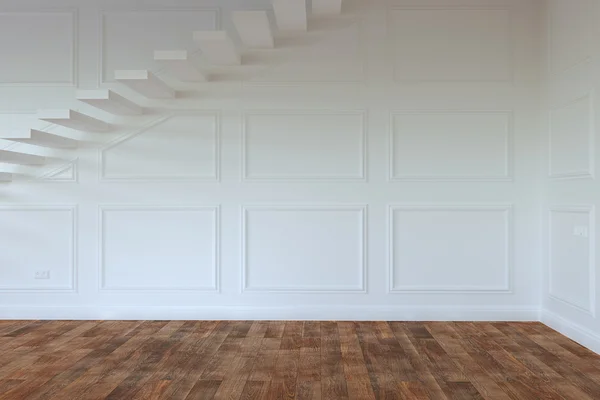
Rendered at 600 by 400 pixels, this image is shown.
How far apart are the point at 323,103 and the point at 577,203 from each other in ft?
7.20

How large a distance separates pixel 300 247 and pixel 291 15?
6.41 feet

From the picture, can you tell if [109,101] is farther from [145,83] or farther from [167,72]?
[167,72]

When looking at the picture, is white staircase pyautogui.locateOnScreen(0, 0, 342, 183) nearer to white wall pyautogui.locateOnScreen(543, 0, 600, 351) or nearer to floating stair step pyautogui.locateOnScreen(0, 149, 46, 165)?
floating stair step pyautogui.locateOnScreen(0, 149, 46, 165)

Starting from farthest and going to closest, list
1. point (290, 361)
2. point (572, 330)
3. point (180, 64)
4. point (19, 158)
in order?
1. point (19, 158)
2. point (180, 64)
3. point (572, 330)
4. point (290, 361)

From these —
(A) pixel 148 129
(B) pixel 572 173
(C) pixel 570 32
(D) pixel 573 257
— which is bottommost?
(D) pixel 573 257

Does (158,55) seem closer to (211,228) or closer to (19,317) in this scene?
(211,228)

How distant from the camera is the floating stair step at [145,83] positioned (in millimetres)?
4402

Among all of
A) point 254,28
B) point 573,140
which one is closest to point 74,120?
point 254,28

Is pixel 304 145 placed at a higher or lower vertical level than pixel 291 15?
lower

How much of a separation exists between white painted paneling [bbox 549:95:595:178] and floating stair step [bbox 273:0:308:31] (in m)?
2.20

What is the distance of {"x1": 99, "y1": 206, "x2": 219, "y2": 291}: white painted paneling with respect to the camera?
515 centimetres

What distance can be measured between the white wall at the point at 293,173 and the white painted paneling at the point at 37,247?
0.04 ft

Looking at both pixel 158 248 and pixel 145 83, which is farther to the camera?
pixel 158 248

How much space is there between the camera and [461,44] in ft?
16.7
